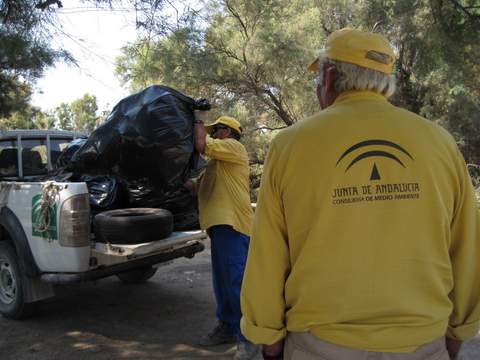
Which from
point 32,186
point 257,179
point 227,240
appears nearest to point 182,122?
point 227,240

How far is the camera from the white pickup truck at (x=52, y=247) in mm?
4320

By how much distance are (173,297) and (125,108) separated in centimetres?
253

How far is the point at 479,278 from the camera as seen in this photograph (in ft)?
6.10

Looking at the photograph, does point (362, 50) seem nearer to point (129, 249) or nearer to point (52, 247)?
point (129, 249)

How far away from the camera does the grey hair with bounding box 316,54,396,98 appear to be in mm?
1821

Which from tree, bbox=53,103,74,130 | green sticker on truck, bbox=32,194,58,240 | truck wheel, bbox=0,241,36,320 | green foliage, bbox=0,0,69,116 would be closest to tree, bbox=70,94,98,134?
tree, bbox=53,103,74,130

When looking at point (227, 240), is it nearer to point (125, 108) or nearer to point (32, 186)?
point (125, 108)

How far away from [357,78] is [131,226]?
2881mm

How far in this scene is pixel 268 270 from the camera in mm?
1802

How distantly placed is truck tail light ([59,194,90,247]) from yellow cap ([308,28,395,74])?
3.03m

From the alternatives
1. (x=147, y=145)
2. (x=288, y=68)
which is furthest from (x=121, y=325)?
(x=288, y=68)

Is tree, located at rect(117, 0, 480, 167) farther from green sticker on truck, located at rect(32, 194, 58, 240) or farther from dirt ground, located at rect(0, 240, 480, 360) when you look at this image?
green sticker on truck, located at rect(32, 194, 58, 240)

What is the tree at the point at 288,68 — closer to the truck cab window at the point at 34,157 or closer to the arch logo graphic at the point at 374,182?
the truck cab window at the point at 34,157

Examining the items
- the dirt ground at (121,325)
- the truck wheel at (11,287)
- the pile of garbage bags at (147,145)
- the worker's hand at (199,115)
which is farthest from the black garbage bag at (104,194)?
the dirt ground at (121,325)
